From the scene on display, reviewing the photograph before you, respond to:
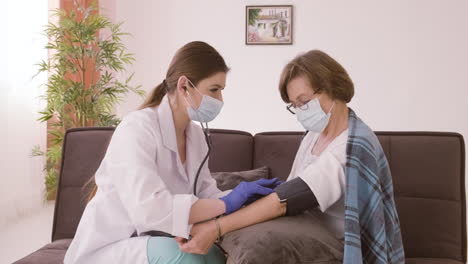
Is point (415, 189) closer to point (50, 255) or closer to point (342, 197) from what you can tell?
point (342, 197)

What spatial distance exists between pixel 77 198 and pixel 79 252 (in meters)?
0.60

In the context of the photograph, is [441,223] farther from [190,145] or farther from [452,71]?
[452,71]

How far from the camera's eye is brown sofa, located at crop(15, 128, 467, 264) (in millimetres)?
1816

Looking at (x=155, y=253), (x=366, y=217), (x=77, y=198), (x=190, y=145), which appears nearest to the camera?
(x=155, y=253)

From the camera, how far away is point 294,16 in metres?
4.42

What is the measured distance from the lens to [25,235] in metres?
3.32

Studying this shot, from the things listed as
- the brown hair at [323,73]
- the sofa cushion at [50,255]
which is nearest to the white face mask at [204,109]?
the brown hair at [323,73]

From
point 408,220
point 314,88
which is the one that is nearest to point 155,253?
point 314,88

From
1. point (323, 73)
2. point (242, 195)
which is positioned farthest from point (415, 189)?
point (242, 195)

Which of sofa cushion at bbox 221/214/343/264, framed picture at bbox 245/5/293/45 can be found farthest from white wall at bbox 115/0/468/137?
sofa cushion at bbox 221/214/343/264

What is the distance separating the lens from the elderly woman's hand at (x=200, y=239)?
1333mm

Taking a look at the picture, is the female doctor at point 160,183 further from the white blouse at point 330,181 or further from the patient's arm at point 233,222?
the white blouse at point 330,181

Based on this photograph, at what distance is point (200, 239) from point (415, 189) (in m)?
0.95

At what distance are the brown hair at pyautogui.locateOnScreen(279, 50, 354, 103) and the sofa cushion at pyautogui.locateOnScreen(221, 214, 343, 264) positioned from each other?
492 millimetres
